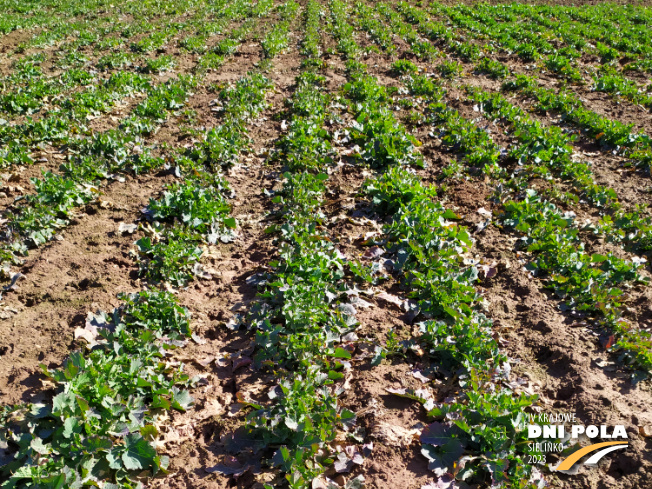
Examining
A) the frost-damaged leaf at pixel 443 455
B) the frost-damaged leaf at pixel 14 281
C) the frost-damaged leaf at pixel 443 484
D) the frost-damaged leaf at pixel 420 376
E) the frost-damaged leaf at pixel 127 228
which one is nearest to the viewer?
the frost-damaged leaf at pixel 443 484

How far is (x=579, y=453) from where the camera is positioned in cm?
342

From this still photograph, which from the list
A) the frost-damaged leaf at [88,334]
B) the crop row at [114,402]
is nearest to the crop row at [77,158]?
the crop row at [114,402]

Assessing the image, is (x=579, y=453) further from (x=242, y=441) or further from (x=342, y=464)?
(x=242, y=441)

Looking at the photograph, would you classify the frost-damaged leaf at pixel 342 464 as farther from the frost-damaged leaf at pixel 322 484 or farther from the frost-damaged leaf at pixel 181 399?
the frost-damaged leaf at pixel 181 399

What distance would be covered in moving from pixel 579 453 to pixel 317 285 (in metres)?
2.77

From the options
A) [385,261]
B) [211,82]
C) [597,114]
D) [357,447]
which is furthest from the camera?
[211,82]

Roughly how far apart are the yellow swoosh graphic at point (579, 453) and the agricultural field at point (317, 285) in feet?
0.11

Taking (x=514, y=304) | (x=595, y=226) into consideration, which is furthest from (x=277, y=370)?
(x=595, y=226)

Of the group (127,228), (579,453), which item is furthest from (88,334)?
(579,453)

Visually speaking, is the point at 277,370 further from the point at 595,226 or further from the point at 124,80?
the point at 124,80

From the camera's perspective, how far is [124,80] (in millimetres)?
10859

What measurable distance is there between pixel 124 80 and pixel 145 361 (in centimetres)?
929

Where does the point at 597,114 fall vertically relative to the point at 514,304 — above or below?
above

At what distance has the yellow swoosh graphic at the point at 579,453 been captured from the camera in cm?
336
